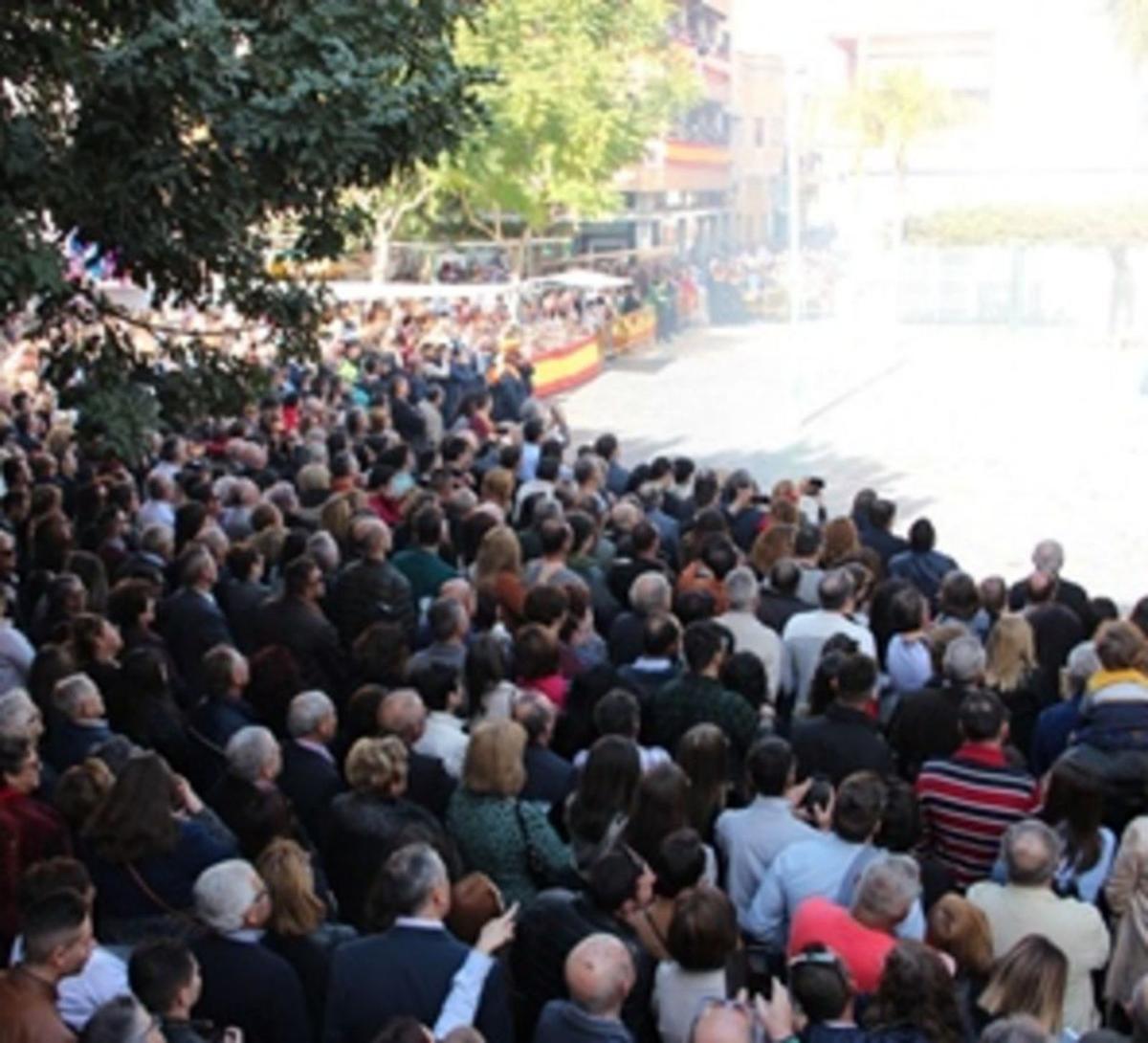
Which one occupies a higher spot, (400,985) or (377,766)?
(377,766)

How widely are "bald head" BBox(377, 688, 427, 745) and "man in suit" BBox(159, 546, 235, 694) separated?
2320mm

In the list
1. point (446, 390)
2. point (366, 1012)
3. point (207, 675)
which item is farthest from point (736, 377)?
point (366, 1012)

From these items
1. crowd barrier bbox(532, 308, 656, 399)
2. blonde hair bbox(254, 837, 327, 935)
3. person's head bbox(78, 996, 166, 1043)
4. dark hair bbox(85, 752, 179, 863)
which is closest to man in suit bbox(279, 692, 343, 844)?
dark hair bbox(85, 752, 179, 863)

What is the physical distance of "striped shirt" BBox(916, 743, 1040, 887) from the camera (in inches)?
278

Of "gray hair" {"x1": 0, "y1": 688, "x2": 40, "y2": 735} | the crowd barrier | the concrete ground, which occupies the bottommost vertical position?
the concrete ground

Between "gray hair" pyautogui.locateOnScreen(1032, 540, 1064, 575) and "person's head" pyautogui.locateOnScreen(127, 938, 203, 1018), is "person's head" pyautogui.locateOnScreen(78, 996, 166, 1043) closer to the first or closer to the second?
"person's head" pyautogui.locateOnScreen(127, 938, 203, 1018)

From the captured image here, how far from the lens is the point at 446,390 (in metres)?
23.7

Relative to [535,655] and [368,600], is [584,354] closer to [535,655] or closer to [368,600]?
[368,600]

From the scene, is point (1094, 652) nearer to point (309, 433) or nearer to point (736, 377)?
point (309, 433)

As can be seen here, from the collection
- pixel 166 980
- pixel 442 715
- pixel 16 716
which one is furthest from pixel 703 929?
pixel 16 716

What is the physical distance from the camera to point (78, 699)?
7367 mm

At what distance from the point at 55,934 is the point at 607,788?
2066 millimetres

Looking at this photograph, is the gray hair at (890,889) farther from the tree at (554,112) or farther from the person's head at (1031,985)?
the tree at (554,112)

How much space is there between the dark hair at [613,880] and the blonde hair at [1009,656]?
344cm
